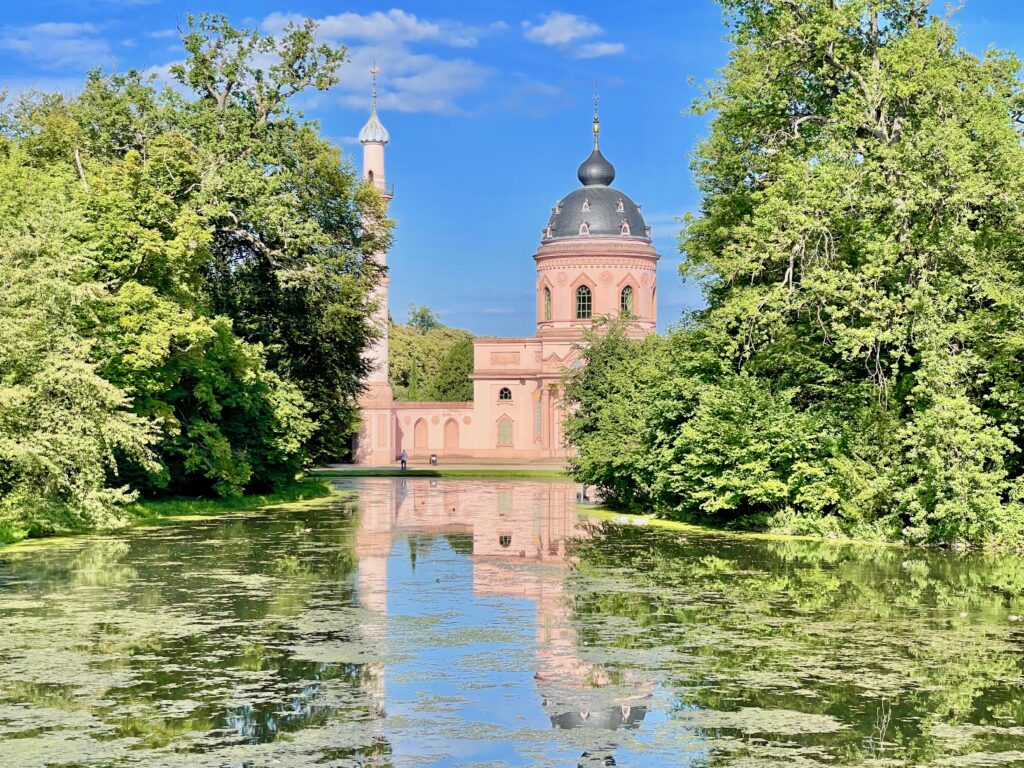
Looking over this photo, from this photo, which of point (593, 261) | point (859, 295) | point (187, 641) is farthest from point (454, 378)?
point (187, 641)

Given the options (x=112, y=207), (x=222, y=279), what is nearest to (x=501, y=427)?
(x=222, y=279)

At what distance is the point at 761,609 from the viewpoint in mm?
15312

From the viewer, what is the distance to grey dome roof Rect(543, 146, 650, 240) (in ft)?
252

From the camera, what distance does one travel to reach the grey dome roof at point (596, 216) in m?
76.8

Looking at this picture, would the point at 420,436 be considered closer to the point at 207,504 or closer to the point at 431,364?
the point at 431,364

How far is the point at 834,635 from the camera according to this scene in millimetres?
13500

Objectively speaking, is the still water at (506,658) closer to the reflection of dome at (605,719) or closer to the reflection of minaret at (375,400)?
the reflection of dome at (605,719)

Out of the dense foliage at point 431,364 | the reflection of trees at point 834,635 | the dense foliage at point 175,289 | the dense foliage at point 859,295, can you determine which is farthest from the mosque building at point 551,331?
the reflection of trees at point 834,635

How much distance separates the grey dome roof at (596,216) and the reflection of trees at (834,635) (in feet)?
182

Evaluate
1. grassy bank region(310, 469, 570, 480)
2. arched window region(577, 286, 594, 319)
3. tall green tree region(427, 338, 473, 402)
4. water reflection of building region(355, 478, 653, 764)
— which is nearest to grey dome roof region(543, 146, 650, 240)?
arched window region(577, 286, 594, 319)

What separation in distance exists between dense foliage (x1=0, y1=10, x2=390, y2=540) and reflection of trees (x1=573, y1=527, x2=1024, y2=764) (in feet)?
30.5

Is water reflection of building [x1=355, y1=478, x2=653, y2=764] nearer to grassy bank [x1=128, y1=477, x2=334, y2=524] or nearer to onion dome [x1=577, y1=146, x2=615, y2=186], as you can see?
grassy bank [x1=128, y1=477, x2=334, y2=524]

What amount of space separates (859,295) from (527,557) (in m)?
7.99

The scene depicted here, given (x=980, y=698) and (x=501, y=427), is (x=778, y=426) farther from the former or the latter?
(x=501, y=427)
